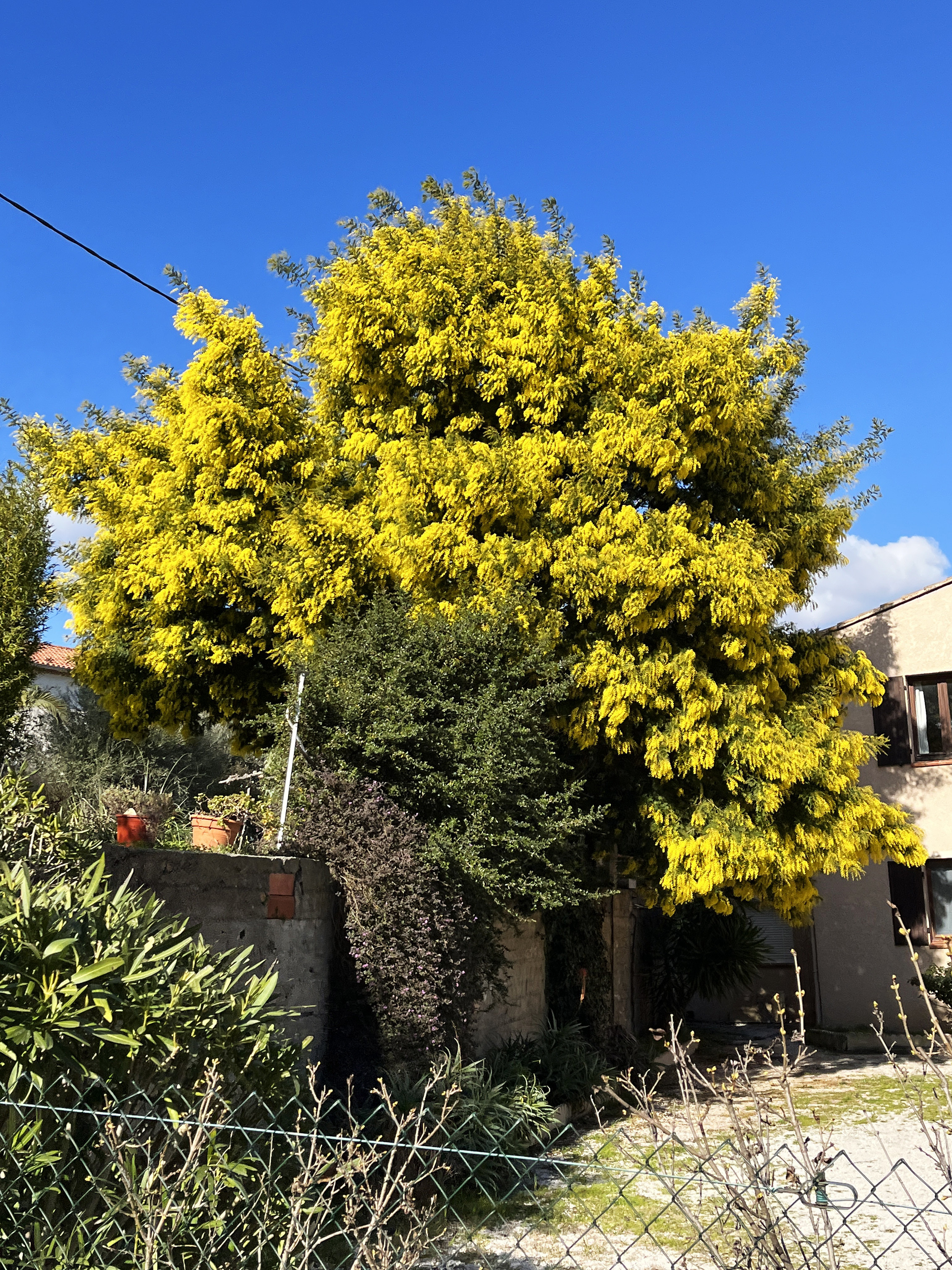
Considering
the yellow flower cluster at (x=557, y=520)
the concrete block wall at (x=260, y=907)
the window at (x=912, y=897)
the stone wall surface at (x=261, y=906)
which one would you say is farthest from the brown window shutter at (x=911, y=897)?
the stone wall surface at (x=261, y=906)

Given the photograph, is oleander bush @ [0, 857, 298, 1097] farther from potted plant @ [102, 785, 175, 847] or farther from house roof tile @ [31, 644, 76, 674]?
house roof tile @ [31, 644, 76, 674]

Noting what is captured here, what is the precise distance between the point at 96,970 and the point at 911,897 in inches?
553

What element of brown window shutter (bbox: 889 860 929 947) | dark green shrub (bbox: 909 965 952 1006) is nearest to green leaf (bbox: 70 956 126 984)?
dark green shrub (bbox: 909 965 952 1006)

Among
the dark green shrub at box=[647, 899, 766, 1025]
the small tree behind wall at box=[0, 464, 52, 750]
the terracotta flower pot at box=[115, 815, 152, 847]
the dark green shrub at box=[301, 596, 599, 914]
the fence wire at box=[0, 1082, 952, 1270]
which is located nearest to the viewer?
the fence wire at box=[0, 1082, 952, 1270]

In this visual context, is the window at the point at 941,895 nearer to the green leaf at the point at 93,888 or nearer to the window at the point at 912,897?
the window at the point at 912,897

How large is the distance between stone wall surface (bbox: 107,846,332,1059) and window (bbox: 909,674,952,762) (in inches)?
447

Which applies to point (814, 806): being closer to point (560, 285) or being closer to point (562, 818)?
point (562, 818)

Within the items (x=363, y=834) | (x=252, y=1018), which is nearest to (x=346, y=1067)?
(x=363, y=834)

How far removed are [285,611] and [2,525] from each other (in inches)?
106

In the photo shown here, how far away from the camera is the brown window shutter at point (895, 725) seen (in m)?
15.2

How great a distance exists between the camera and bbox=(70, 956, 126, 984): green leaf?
309 cm

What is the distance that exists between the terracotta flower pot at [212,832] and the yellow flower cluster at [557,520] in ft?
8.10

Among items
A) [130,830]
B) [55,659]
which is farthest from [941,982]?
[55,659]

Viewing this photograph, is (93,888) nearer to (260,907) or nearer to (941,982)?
(260,907)
